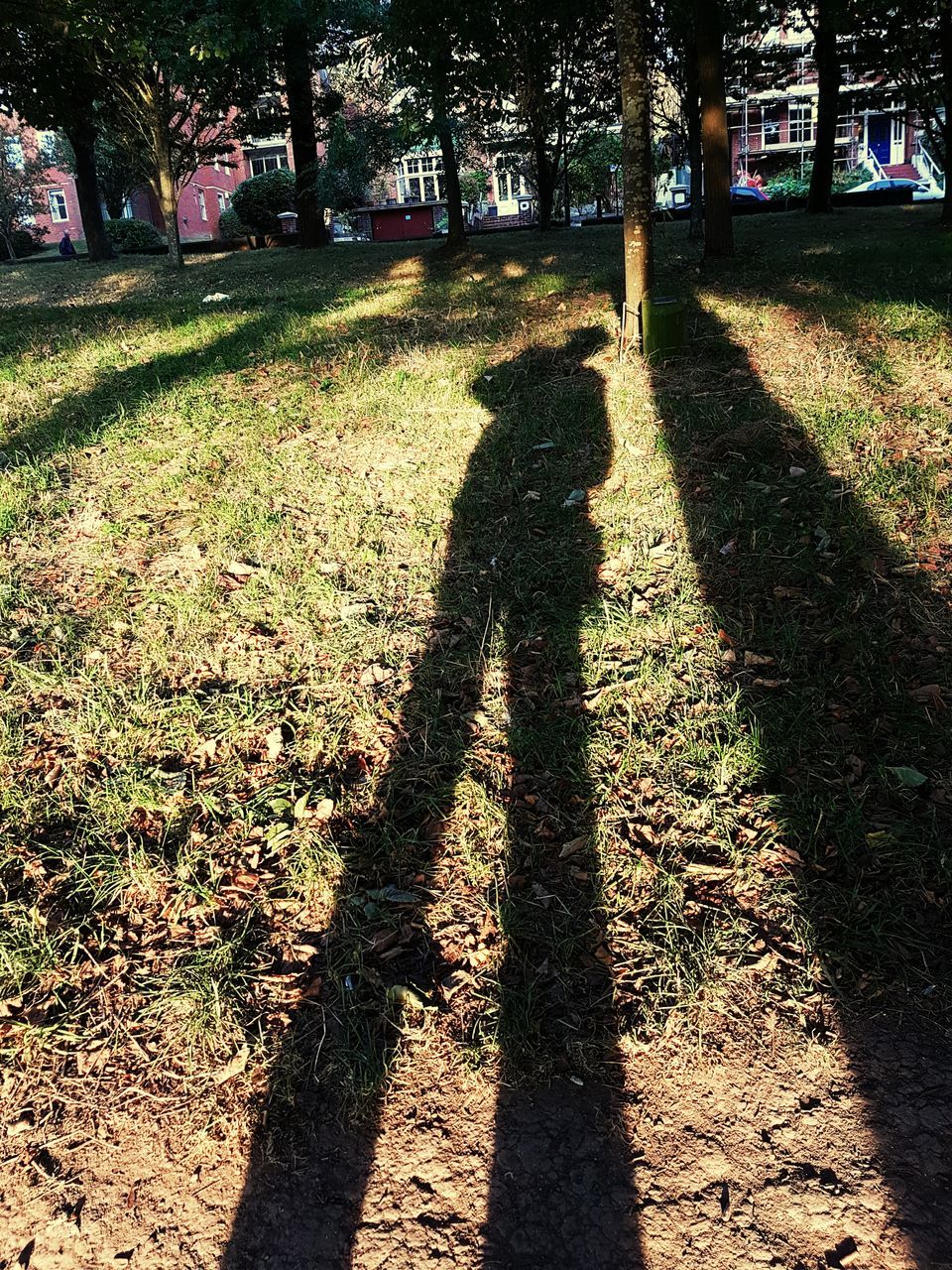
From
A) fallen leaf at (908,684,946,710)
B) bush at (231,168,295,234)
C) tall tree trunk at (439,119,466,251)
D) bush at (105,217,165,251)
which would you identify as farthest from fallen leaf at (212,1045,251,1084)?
bush at (105,217,165,251)

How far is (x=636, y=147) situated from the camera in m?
6.93

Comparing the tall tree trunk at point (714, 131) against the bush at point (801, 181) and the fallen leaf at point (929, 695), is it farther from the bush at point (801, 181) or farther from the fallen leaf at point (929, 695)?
the bush at point (801, 181)

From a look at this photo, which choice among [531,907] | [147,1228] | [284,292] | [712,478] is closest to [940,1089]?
[531,907]

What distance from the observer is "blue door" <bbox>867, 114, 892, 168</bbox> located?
49.5 m

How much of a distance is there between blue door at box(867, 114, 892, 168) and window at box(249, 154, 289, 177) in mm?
38981

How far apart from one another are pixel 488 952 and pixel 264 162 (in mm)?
69244

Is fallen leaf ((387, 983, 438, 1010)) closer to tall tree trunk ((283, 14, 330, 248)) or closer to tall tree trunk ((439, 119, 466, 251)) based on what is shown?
tall tree trunk ((439, 119, 466, 251))

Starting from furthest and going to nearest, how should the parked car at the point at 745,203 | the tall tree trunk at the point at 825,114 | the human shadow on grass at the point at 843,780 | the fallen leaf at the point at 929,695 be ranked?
the parked car at the point at 745,203 < the tall tree trunk at the point at 825,114 < the fallen leaf at the point at 929,695 < the human shadow on grass at the point at 843,780

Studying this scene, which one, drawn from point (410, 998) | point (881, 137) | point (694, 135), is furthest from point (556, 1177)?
point (881, 137)

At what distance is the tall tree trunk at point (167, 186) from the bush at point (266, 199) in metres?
14.5

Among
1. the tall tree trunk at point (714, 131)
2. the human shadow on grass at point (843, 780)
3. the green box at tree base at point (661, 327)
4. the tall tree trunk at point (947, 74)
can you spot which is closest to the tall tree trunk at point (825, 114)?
the tall tree trunk at point (947, 74)

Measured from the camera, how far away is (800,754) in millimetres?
3334

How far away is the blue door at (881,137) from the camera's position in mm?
49500

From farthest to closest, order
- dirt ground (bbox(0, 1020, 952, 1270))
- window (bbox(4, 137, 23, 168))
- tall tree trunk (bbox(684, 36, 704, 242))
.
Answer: window (bbox(4, 137, 23, 168)) → tall tree trunk (bbox(684, 36, 704, 242)) → dirt ground (bbox(0, 1020, 952, 1270))
